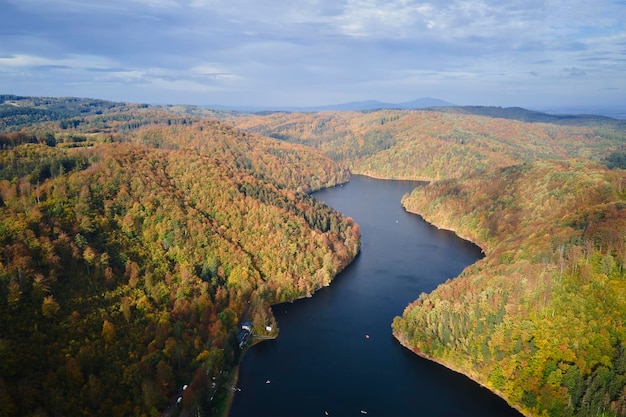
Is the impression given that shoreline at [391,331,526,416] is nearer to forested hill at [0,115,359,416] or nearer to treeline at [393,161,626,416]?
treeline at [393,161,626,416]

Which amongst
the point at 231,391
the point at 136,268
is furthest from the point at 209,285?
the point at 231,391

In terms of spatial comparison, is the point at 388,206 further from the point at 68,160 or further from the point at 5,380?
the point at 5,380

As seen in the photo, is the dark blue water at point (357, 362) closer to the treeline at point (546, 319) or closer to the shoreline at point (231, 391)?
Answer: the shoreline at point (231, 391)

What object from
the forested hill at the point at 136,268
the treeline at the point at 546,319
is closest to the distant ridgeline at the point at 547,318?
the treeline at the point at 546,319

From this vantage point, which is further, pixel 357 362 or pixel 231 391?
pixel 357 362

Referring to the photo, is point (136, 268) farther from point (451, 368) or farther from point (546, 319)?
point (546, 319)

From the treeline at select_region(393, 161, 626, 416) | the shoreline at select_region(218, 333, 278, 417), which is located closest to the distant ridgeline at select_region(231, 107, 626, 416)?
the treeline at select_region(393, 161, 626, 416)
